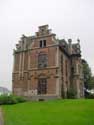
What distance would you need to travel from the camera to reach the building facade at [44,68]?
129ft

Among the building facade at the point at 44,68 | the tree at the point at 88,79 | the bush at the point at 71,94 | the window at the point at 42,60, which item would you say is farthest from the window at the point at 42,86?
the tree at the point at 88,79

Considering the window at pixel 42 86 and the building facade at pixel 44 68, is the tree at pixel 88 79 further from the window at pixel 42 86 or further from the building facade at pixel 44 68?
the window at pixel 42 86

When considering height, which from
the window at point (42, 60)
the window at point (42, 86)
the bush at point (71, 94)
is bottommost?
the bush at point (71, 94)

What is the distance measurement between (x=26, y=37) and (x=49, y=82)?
39.0ft

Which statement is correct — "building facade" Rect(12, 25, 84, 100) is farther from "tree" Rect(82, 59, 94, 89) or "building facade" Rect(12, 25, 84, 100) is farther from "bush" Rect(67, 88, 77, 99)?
"tree" Rect(82, 59, 94, 89)

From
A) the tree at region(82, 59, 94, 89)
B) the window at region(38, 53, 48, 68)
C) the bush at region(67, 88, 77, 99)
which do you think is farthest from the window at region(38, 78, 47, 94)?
the tree at region(82, 59, 94, 89)

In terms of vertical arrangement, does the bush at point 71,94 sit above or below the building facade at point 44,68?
below

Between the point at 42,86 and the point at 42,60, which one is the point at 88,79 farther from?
the point at 42,86

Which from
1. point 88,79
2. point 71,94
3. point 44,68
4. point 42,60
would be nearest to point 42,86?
point 44,68

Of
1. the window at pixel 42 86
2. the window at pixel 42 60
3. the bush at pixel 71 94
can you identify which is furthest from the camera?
the bush at pixel 71 94

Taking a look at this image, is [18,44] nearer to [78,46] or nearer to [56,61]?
[56,61]

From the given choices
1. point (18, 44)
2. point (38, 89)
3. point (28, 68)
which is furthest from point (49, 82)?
point (18, 44)

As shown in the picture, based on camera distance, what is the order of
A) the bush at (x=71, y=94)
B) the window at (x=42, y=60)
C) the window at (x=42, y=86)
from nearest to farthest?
the window at (x=42, y=86) → the window at (x=42, y=60) → the bush at (x=71, y=94)

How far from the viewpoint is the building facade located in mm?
39438
